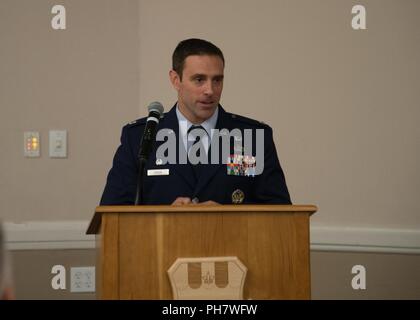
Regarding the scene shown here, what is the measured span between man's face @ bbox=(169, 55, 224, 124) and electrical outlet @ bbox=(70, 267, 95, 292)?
45.6 inches

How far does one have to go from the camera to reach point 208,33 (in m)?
Answer: 3.94

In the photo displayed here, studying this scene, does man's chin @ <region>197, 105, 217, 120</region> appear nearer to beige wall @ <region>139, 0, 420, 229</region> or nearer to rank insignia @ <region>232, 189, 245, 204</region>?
rank insignia @ <region>232, 189, 245, 204</region>

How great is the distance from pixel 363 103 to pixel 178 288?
2222mm

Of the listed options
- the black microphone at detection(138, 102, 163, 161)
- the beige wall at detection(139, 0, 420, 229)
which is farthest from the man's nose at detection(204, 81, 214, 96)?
the beige wall at detection(139, 0, 420, 229)

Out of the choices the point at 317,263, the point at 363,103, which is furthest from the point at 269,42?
the point at 317,263

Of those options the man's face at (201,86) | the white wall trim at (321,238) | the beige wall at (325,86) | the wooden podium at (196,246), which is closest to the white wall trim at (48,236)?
the white wall trim at (321,238)

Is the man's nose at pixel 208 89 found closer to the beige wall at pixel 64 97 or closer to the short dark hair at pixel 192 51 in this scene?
the short dark hair at pixel 192 51

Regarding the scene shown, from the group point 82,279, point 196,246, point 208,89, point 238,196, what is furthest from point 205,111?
point 82,279

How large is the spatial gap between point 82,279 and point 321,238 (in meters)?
1.25

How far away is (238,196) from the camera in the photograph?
2971 mm

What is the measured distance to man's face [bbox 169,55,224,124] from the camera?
3.01 metres

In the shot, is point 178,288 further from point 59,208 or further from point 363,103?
point 363,103

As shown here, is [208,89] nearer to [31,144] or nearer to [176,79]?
[176,79]

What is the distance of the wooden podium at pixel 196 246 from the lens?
204cm
